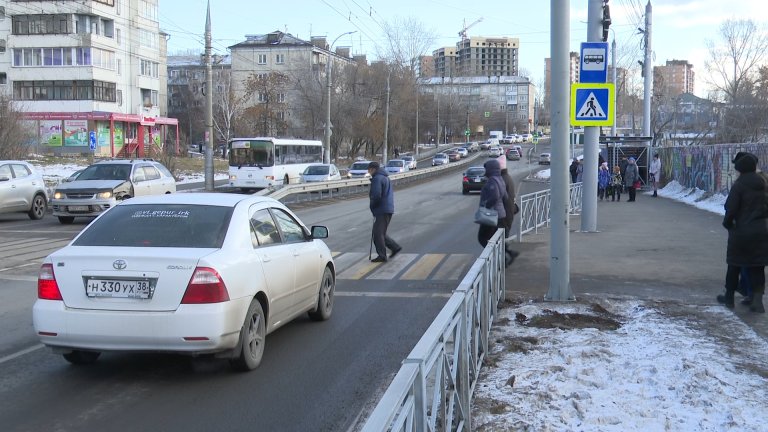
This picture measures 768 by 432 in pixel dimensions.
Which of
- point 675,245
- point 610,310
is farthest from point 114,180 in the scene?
point 610,310

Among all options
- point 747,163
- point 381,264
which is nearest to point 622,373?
point 747,163

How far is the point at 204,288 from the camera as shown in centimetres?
574

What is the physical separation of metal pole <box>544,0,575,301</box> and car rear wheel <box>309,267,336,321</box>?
267 cm

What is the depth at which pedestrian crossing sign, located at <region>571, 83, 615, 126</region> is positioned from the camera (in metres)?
11.2

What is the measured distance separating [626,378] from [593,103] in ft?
21.7

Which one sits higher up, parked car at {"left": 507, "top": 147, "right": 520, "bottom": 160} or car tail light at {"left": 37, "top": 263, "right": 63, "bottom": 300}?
parked car at {"left": 507, "top": 147, "right": 520, "bottom": 160}

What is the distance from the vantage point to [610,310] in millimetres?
8359

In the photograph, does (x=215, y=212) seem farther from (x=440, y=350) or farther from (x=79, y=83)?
(x=79, y=83)

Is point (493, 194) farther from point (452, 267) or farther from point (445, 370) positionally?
point (445, 370)

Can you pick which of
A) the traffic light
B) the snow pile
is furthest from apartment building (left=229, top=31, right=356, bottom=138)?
the snow pile

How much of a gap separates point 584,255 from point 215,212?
28.1 ft

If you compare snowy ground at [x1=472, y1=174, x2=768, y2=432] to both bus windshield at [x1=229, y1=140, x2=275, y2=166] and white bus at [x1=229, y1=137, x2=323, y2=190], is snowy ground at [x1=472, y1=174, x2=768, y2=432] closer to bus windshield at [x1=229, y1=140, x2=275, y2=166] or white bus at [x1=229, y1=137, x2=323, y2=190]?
white bus at [x1=229, y1=137, x2=323, y2=190]

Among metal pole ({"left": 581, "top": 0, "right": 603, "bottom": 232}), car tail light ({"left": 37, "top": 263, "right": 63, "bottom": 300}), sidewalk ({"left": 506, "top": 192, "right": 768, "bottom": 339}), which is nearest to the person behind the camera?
car tail light ({"left": 37, "top": 263, "right": 63, "bottom": 300})

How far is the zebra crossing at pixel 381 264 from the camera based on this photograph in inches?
458
